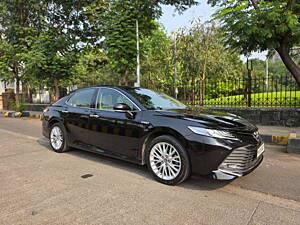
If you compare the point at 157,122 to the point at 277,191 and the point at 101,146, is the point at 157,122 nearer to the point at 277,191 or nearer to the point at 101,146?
the point at 101,146

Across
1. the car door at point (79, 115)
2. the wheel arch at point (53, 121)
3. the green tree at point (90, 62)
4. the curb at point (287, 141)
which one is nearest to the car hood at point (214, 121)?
the car door at point (79, 115)

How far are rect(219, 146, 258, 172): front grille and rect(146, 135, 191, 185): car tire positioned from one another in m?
0.52

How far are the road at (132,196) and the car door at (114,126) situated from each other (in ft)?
1.36

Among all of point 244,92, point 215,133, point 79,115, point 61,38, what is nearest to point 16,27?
point 61,38

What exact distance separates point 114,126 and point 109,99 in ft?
1.97

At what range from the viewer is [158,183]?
3.50 m

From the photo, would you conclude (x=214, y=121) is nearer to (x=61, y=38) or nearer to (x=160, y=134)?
(x=160, y=134)

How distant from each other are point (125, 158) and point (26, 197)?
1550 mm

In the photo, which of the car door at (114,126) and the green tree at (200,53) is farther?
the green tree at (200,53)

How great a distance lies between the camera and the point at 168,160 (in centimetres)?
342

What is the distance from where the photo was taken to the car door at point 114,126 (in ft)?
12.5

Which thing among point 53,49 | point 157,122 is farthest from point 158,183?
point 53,49

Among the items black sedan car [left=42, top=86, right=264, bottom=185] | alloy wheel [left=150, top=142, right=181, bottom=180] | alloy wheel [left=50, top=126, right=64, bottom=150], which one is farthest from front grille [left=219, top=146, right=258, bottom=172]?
alloy wheel [left=50, top=126, right=64, bottom=150]

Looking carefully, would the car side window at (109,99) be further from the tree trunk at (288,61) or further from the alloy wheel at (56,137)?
the tree trunk at (288,61)
